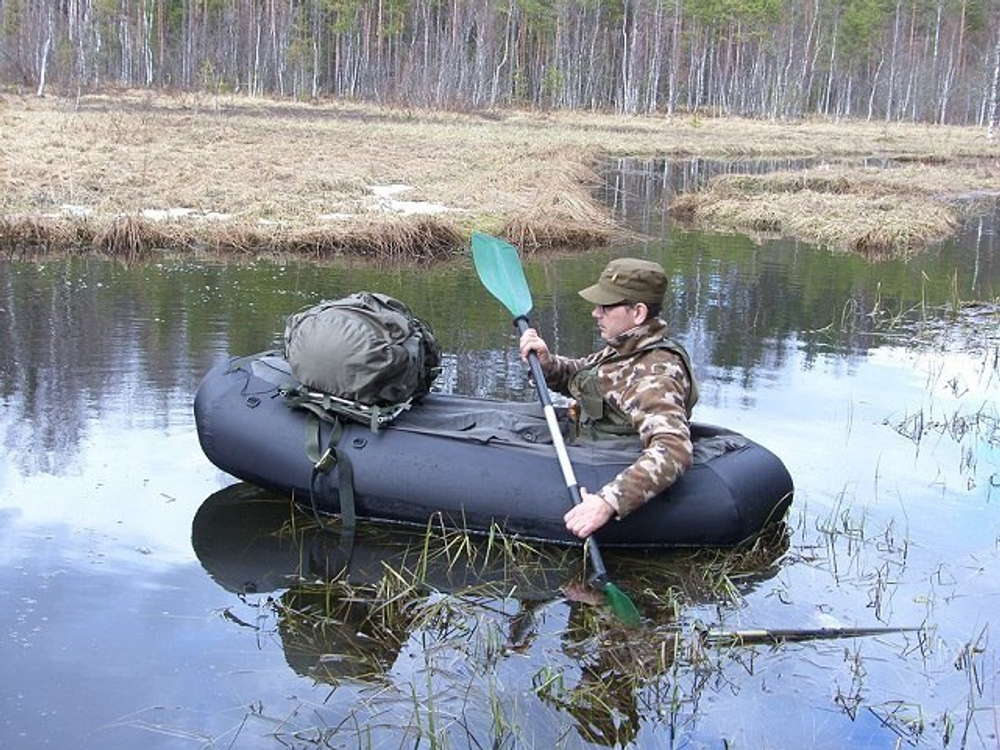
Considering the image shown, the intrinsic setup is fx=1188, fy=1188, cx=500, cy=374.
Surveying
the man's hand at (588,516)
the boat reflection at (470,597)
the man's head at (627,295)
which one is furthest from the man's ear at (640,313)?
the boat reflection at (470,597)

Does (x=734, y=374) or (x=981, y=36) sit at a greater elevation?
(x=981, y=36)

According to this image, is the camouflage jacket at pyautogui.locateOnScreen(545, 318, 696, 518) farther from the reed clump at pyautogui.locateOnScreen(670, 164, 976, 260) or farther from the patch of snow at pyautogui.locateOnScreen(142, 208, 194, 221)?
the reed clump at pyautogui.locateOnScreen(670, 164, 976, 260)

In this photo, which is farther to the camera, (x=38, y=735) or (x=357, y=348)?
(x=357, y=348)

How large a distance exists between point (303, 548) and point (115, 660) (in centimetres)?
104

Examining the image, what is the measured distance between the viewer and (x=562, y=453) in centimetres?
441

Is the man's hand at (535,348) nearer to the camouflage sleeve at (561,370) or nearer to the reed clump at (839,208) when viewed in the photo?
the camouflage sleeve at (561,370)

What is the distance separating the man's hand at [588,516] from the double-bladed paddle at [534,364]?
82 millimetres

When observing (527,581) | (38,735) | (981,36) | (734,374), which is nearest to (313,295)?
(734,374)

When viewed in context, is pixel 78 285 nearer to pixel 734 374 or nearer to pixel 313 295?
pixel 313 295

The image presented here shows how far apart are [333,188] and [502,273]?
904 centimetres

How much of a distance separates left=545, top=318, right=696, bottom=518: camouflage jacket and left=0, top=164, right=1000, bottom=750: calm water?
40 centimetres

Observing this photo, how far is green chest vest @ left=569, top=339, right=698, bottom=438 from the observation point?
179 inches

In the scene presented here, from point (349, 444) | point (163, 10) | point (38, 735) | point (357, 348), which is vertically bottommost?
point (38, 735)

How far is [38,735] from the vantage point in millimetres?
3240
